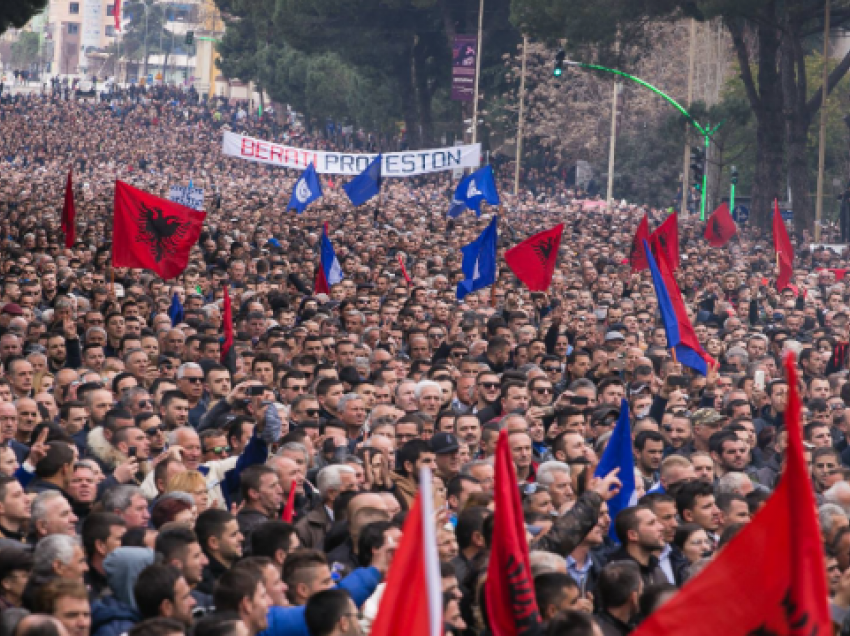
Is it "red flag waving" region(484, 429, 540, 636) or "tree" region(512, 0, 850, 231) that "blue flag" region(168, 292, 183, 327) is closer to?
"red flag waving" region(484, 429, 540, 636)

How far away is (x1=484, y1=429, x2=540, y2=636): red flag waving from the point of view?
5828 millimetres

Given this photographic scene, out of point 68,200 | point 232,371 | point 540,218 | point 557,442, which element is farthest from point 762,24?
point 557,442

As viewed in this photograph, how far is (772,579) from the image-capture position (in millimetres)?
4539

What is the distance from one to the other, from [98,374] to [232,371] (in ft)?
5.11

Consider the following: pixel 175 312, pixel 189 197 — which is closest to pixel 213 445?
pixel 175 312

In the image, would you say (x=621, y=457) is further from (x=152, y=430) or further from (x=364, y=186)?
(x=364, y=186)

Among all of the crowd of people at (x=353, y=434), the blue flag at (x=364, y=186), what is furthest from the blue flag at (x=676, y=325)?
the blue flag at (x=364, y=186)

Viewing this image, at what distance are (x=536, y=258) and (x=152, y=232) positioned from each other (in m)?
4.19

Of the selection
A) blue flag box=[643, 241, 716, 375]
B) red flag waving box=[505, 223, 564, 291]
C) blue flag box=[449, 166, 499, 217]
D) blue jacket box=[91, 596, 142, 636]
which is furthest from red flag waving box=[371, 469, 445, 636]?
blue flag box=[449, 166, 499, 217]

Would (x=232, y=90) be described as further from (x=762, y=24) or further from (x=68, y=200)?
(x=68, y=200)

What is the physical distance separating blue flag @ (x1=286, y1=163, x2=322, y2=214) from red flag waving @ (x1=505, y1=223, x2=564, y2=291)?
12.0 metres

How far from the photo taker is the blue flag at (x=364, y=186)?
3128 centimetres

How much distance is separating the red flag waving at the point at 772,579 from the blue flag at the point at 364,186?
2650 centimetres

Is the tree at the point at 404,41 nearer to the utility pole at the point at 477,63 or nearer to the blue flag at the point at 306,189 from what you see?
the utility pole at the point at 477,63
